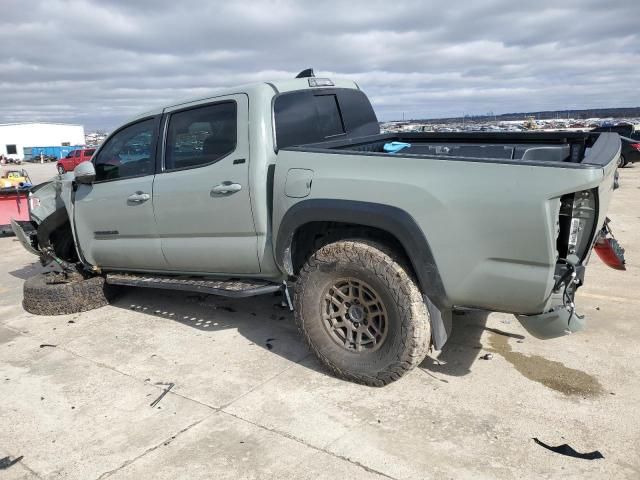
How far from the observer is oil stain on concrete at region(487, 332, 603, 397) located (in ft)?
11.3

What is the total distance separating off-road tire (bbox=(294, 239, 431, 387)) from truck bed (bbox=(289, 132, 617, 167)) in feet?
2.44

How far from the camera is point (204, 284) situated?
4.40m

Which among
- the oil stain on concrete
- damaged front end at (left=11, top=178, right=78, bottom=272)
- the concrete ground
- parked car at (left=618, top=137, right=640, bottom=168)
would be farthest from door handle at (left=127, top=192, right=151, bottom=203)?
parked car at (left=618, top=137, right=640, bottom=168)

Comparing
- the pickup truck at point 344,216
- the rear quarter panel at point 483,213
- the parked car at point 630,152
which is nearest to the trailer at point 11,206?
the pickup truck at point 344,216

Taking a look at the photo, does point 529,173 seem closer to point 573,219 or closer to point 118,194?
point 573,219

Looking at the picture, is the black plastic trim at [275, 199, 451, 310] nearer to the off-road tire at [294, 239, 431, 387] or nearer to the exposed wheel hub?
the off-road tire at [294, 239, 431, 387]

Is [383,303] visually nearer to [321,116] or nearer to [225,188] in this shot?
[225,188]

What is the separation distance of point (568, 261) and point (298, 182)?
172cm

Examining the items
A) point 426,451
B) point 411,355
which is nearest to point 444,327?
point 411,355

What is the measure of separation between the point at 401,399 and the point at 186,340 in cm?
203

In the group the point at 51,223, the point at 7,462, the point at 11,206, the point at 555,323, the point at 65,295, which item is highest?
the point at 51,223

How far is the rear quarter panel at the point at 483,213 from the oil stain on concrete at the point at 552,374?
0.79 metres

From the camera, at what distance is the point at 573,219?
2.96m

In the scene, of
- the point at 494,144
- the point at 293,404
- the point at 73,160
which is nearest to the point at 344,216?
the point at 293,404
